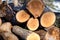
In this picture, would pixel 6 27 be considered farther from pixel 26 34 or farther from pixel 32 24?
pixel 26 34

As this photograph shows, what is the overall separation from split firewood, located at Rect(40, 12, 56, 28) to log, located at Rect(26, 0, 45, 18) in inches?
5.6

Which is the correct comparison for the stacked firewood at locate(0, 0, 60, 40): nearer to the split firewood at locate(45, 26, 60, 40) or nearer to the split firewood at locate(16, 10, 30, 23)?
the split firewood at locate(16, 10, 30, 23)

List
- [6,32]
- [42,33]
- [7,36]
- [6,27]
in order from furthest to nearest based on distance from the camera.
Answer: [6,27] → [6,32] → [42,33] → [7,36]

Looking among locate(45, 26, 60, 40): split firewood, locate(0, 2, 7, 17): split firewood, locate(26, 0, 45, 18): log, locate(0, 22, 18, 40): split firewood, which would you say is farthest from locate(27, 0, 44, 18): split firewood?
locate(0, 2, 7, 17): split firewood

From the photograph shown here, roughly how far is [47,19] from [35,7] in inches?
16.2

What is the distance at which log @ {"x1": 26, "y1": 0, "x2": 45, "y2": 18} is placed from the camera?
430cm

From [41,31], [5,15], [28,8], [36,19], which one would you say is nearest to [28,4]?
[28,8]

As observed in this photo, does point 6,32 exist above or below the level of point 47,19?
below

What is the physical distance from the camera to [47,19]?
4375 mm

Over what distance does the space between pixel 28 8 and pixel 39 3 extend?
0.95 feet

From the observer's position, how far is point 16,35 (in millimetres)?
4555

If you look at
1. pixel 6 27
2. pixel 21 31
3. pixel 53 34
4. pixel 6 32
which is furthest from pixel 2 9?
pixel 53 34

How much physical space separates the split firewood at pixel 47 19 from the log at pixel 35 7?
14 cm

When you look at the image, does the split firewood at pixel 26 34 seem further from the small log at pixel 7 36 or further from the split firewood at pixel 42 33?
the split firewood at pixel 42 33
